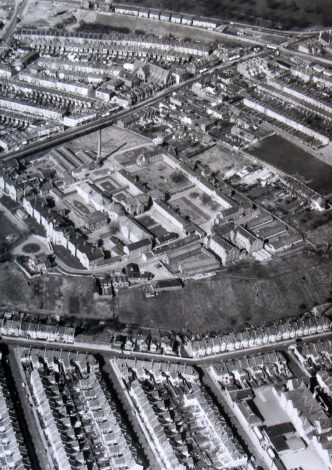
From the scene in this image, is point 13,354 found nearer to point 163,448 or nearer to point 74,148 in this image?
point 163,448

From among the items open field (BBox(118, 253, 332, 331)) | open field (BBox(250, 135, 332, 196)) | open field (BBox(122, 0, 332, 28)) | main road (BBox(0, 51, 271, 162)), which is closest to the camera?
open field (BBox(118, 253, 332, 331))

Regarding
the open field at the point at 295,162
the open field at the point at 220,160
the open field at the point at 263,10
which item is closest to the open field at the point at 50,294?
the open field at the point at 220,160

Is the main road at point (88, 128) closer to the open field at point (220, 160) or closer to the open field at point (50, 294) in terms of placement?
the open field at point (220, 160)

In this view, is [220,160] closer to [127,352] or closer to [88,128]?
[88,128]

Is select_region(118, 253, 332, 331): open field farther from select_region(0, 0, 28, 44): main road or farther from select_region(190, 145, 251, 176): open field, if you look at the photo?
select_region(0, 0, 28, 44): main road

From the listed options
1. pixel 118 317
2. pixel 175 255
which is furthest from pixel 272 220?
pixel 118 317

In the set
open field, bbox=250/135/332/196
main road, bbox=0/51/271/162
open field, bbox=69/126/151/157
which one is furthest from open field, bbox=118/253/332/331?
main road, bbox=0/51/271/162

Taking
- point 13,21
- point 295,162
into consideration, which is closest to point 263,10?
point 13,21
